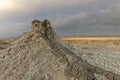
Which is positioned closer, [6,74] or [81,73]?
[81,73]

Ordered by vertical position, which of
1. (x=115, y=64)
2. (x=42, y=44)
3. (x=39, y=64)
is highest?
(x=42, y=44)

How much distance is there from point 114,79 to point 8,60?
6167 mm

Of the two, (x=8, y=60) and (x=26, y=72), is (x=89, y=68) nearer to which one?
(x=26, y=72)

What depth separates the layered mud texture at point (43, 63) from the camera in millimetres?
13380

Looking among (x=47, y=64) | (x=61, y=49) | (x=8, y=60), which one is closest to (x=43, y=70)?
(x=47, y=64)

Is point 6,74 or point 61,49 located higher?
point 61,49

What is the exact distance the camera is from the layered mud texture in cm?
1338

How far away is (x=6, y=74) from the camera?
1426 cm

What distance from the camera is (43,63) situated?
14086 millimetres

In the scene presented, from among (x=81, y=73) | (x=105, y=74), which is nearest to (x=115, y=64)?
(x=105, y=74)

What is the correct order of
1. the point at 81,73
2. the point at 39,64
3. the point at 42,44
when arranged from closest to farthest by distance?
the point at 81,73, the point at 39,64, the point at 42,44

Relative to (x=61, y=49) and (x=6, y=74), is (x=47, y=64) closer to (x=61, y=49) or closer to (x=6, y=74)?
(x=61, y=49)

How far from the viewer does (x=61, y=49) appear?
14.8 m

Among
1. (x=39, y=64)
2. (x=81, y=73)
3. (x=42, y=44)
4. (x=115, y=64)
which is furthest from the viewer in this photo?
(x=115, y=64)
